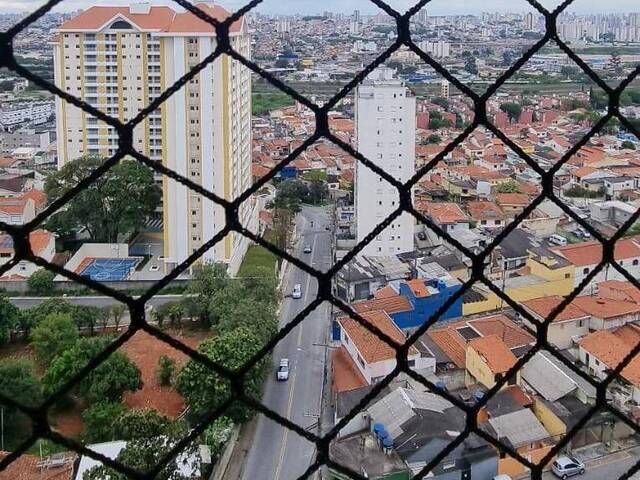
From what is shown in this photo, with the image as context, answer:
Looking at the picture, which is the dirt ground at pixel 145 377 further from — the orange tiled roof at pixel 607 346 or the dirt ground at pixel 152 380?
the orange tiled roof at pixel 607 346

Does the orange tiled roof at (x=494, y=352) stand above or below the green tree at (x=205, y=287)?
below

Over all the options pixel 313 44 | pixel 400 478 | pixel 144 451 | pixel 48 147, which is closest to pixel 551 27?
pixel 144 451

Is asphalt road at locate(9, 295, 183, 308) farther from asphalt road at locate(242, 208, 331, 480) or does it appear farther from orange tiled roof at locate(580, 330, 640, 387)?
orange tiled roof at locate(580, 330, 640, 387)

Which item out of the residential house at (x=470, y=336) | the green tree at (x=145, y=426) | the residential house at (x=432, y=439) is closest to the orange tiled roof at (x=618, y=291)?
the residential house at (x=470, y=336)

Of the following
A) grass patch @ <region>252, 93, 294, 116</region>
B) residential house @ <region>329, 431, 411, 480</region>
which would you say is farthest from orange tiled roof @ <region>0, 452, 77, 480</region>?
grass patch @ <region>252, 93, 294, 116</region>

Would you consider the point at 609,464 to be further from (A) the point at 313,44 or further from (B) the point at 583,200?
(A) the point at 313,44

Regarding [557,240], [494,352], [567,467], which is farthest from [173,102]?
[557,240]
